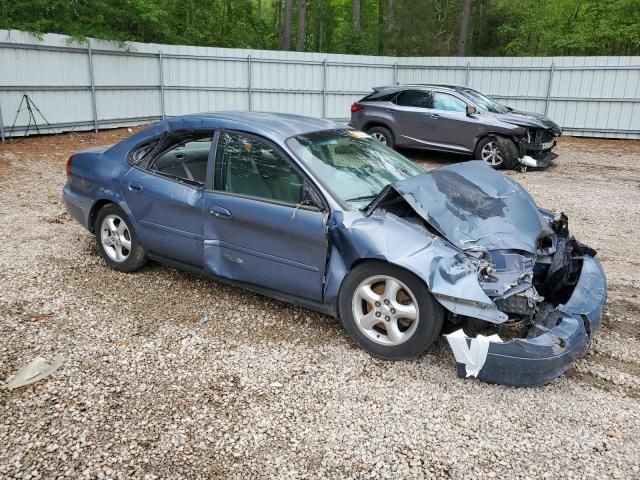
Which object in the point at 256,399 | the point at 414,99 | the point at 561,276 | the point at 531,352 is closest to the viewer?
the point at 531,352

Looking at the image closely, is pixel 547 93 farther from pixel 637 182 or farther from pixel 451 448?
pixel 451 448

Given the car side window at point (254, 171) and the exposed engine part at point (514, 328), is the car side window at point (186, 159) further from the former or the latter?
the exposed engine part at point (514, 328)

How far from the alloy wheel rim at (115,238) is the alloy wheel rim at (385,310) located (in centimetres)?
248

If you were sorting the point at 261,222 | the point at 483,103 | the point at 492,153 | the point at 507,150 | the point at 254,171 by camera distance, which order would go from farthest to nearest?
the point at 483,103, the point at 492,153, the point at 507,150, the point at 254,171, the point at 261,222

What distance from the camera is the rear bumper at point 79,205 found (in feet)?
17.0

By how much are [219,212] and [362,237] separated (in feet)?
4.13

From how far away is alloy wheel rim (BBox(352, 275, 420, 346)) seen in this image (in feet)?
11.3

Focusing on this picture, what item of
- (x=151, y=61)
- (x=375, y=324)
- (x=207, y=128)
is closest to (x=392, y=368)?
(x=375, y=324)

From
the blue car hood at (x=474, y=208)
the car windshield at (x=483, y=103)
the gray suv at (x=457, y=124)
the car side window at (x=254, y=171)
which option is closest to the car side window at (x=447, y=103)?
the gray suv at (x=457, y=124)

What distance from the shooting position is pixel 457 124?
1116cm

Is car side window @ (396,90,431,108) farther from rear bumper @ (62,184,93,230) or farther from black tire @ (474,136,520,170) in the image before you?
rear bumper @ (62,184,93,230)

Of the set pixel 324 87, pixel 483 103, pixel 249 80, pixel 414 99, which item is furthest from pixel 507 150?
pixel 249 80

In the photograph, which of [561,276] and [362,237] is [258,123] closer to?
[362,237]

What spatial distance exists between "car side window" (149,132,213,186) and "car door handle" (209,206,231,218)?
0.95 ft
